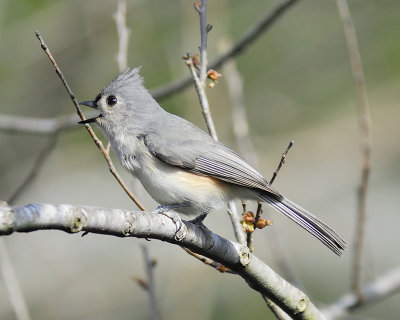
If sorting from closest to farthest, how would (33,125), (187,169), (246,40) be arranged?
(187,169), (246,40), (33,125)

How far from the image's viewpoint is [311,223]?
3.32 metres

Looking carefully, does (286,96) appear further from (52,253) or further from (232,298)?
(52,253)

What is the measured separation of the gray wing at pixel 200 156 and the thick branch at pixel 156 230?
24.6 inches

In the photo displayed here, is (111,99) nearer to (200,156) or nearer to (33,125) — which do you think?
(200,156)

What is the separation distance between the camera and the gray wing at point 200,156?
3375 millimetres

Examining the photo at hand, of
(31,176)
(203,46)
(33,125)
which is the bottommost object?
(31,176)

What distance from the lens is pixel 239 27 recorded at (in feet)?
26.8

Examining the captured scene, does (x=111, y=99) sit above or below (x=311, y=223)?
above

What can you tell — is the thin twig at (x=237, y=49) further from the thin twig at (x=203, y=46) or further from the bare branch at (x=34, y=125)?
the thin twig at (x=203, y=46)

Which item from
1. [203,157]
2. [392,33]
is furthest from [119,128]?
[392,33]

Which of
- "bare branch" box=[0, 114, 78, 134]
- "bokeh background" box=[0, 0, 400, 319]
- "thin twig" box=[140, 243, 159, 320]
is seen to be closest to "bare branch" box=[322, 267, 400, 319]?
"thin twig" box=[140, 243, 159, 320]

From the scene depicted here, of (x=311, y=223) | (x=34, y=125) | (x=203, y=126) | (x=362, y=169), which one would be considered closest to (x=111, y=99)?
(x=34, y=125)

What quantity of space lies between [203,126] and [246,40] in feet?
9.11

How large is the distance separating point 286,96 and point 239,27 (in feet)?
3.74
